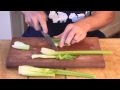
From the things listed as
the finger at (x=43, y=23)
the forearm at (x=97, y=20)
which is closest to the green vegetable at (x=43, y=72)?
the finger at (x=43, y=23)

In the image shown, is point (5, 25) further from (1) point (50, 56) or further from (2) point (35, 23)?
(1) point (50, 56)

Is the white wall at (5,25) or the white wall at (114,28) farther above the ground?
the white wall at (114,28)

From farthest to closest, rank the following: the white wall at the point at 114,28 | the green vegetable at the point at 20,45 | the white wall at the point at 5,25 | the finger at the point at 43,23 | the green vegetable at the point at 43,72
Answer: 1. the white wall at the point at 114,28
2. the white wall at the point at 5,25
3. the finger at the point at 43,23
4. the green vegetable at the point at 20,45
5. the green vegetable at the point at 43,72

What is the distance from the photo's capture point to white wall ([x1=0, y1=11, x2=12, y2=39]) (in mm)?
2223

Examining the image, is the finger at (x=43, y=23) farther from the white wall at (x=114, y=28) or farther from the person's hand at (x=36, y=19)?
the white wall at (x=114, y=28)

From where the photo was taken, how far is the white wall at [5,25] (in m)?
2.22

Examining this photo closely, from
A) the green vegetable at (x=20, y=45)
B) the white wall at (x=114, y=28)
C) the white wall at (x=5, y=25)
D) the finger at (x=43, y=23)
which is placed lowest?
the green vegetable at (x=20, y=45)

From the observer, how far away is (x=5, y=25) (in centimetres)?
226

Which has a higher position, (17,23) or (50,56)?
(17,23)

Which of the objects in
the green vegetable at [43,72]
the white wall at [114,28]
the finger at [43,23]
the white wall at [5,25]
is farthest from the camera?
the white wall at [114,28]

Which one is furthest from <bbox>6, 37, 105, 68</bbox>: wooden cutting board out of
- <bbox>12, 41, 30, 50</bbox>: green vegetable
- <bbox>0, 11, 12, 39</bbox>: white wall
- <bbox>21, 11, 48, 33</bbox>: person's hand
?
<bbox>0, 11, 12, 39</bbox>: white wall

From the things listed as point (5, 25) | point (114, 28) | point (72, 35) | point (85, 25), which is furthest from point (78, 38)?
point (114, 28)

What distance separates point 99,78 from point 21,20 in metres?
1.42
